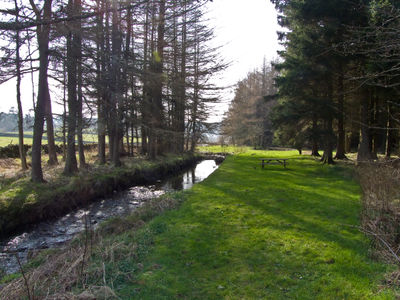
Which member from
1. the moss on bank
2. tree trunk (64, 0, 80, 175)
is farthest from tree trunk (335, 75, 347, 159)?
tree trunk (64, 0, 80, 175)

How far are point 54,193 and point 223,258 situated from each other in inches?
281

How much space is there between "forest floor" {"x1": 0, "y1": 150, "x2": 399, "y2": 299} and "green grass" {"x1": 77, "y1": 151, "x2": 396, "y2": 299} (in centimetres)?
2

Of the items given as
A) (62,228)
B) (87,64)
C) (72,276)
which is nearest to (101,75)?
(87,64)

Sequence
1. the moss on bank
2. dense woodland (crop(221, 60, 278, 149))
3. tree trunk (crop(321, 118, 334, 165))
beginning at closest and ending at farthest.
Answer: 1. the moss on bank
2. tree trunk (crop(321, 118, 334, 165))
3. dense woodland (crop(221, 60, 278, 149))

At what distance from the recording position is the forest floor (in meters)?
3.69

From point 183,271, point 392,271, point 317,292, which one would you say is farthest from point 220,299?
point 392,271

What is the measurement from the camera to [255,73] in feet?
175

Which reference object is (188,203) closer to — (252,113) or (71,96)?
(71,96)

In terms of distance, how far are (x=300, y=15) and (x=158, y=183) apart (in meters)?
12.9

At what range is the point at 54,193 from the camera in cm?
917

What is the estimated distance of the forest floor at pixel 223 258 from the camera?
3686 millimetres

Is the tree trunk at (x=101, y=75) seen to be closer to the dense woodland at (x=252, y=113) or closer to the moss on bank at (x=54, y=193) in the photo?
the moss on bank at (x=54, y=193)

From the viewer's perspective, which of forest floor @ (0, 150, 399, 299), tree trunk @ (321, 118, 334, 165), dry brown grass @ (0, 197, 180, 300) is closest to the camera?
dry brown grass @ (0, 197, 180, 300)

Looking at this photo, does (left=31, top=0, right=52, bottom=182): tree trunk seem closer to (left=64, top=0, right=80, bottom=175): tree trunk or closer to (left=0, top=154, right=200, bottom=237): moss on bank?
(left=0, top=154, right=200, bottom=237): moss on bank
